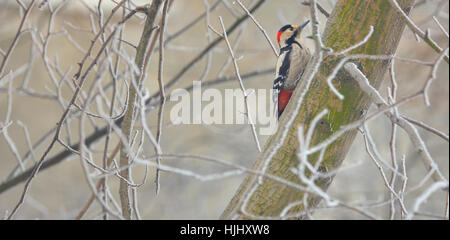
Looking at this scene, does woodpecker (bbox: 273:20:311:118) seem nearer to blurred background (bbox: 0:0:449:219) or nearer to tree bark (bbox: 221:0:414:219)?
tree bark (bbox: 221:0:414:219)

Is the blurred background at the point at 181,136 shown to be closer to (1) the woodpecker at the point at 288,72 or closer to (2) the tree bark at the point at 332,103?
(1) the woodpecker at the point at 288,72

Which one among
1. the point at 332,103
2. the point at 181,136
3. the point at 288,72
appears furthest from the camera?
the point at 181,136

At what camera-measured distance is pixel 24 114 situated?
23.5 ft

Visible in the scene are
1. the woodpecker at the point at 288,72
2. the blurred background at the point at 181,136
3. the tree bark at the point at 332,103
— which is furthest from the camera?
the blurred background at the point at 181,136

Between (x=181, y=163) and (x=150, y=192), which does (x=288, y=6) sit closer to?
(x=181, y=163)

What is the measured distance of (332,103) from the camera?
63.4 inches

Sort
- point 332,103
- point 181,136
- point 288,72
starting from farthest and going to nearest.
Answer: point 181,136
point 288,72
point 332,103

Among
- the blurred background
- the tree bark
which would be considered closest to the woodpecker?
the tree bark

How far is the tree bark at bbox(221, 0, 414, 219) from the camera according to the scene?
5.07 feet

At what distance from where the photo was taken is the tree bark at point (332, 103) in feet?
5.07

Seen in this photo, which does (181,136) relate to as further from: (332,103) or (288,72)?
(332,103)

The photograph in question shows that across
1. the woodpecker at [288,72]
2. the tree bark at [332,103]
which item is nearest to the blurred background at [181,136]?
the woodpecker at [288,72]

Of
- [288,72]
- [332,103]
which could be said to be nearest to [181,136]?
[288,72]

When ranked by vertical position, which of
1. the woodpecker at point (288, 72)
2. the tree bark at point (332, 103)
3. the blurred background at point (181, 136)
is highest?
the blurred background at point (181, 136)
